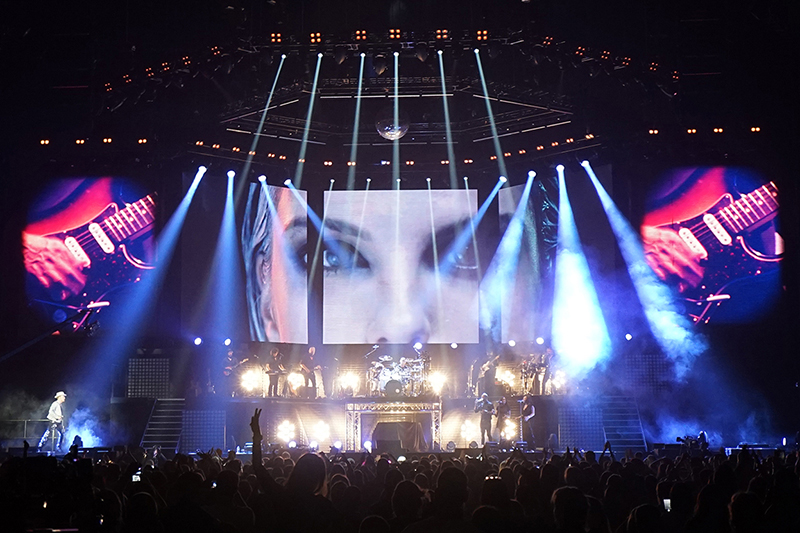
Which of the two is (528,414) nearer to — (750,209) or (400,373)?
(400,373)

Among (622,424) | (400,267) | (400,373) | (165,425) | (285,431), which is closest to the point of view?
(622,424)

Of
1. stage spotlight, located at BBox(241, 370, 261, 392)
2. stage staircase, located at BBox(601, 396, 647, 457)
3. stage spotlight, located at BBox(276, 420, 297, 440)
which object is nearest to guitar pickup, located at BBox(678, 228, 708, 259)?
stage staircase, located at BBox(601, 396, 647, 457)

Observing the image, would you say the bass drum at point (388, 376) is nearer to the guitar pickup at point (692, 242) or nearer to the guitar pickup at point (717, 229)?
the guitar pickup at point (692, 242)

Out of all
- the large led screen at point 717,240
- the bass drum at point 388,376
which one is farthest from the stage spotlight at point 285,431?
the large led screen at point 717,240

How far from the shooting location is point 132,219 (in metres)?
23.8

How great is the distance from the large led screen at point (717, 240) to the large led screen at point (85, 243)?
14017 mm

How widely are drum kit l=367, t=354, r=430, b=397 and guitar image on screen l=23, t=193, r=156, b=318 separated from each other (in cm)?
704

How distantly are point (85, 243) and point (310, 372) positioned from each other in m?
7.12

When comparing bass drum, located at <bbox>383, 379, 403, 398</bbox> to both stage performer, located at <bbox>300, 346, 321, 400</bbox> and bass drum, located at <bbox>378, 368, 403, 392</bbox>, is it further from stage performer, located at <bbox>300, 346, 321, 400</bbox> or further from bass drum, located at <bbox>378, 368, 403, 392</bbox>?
stage performer, located at <bbox>300, 346, 321, 400</bbox>

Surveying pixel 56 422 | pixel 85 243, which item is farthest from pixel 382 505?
pixel 85 243

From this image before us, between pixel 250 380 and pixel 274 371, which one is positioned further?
pixel 250 380

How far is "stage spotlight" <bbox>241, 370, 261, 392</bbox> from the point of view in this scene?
78.1 feet

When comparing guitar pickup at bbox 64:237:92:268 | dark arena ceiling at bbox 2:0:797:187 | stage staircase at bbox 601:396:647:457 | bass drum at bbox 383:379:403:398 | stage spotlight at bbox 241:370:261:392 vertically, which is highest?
dark arena ceiling at bbox 2:0:797:187

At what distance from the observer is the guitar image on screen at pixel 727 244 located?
22.9 meters
